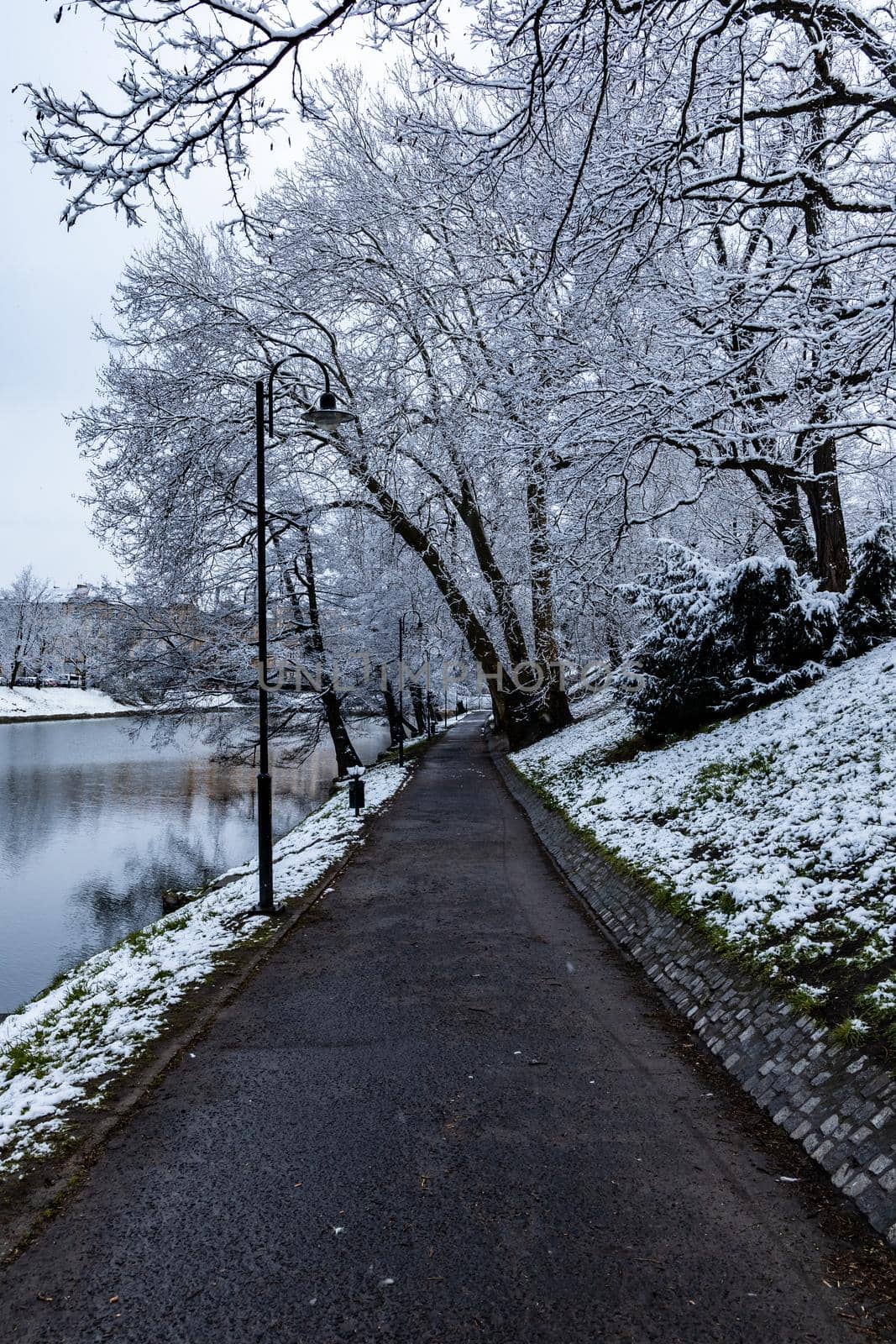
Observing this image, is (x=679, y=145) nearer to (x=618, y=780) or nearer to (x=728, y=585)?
(x=728, y=585)

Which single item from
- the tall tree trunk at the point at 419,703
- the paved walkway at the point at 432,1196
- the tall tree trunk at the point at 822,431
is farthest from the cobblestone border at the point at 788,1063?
the tall tree trunk at the point at 419,703

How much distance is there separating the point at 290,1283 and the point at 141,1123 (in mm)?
1732

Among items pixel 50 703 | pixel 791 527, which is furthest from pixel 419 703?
pixel 50 703

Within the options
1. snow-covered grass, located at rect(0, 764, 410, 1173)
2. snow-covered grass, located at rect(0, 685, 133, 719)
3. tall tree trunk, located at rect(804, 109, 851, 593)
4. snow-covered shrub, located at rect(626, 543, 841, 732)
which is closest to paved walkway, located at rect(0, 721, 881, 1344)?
snow-covered grass, located at rect(0, 764, 410, 1173)

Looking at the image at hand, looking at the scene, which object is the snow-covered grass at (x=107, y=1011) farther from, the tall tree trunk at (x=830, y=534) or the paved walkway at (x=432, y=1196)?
the tall tree trunk at (x=830, y=534)

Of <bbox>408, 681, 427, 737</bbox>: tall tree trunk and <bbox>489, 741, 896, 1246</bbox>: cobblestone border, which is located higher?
<bbox>408, 681, 427, 737</bbox>: tall tree trunk

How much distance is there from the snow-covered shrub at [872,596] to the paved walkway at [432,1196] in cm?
887

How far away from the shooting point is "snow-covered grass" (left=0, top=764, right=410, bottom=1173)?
484cm

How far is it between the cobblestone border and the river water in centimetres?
798

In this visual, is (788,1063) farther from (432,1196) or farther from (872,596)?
(872,596)

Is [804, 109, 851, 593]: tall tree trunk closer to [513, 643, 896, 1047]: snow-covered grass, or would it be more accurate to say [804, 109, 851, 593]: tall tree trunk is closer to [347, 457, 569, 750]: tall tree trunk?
[513, 643, 896, 1047]: snow-covered grass

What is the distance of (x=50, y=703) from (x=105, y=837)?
59.7 m

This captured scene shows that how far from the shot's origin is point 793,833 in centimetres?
741

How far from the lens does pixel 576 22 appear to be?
452 centimetres
